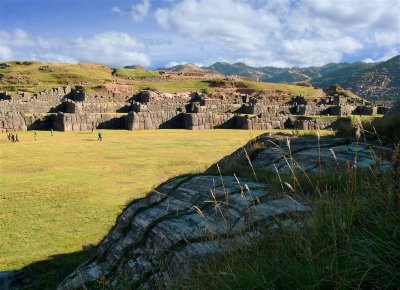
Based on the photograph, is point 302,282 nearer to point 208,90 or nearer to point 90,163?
point 90,163

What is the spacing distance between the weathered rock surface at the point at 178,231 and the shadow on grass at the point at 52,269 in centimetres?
157

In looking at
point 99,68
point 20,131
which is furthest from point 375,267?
point 99,68

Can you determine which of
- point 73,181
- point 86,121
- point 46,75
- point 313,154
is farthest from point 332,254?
point 46,75

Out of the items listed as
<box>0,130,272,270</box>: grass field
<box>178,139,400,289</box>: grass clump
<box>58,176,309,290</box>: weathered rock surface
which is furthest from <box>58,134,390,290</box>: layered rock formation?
<box>0,130,272,270</box>: grass field

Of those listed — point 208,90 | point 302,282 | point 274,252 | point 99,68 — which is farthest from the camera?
point 99,68

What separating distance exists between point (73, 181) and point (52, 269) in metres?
8.89

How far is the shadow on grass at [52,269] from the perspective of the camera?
7324mm

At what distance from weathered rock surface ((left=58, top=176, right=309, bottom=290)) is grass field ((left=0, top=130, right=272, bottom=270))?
371 centimetres

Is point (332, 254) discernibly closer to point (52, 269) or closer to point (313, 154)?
point (313, 154)

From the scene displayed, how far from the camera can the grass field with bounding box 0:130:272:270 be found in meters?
10.2

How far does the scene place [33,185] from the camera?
1584 cm

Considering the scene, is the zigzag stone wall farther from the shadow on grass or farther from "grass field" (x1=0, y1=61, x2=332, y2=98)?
the shadow on grass

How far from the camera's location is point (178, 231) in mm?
4980

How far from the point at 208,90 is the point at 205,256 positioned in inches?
2759
